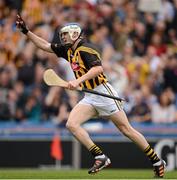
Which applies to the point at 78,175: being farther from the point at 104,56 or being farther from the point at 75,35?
the point at 104,56

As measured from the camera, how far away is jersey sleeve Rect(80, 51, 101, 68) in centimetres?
1108

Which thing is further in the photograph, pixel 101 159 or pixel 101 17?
pixel 101 17

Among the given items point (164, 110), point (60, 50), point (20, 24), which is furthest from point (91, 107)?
point (164, 110)

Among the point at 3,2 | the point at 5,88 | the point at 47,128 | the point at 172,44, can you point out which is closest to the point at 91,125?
the point at 47,128

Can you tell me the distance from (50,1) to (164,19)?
103 inches

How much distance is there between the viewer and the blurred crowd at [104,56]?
53.7 ft

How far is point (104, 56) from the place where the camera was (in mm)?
17266

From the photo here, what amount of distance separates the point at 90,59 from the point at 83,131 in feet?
3.16

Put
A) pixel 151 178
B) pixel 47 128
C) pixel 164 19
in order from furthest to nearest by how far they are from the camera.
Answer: pixel 164 19, pixel 47 128, pixel 151 178

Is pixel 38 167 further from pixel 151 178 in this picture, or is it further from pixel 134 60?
pixel 151 178

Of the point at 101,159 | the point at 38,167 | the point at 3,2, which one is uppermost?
the point at 3,2

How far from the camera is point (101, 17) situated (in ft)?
61.5

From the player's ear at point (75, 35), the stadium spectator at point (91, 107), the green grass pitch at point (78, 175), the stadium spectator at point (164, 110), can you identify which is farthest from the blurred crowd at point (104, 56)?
the player's ear at point (75, 35)

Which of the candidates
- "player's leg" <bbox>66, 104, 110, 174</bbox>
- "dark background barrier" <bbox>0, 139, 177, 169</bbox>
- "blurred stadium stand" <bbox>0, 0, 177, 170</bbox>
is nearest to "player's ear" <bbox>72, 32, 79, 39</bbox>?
"player's leg" <bbox>66, 104, 110, 174</bbox>
